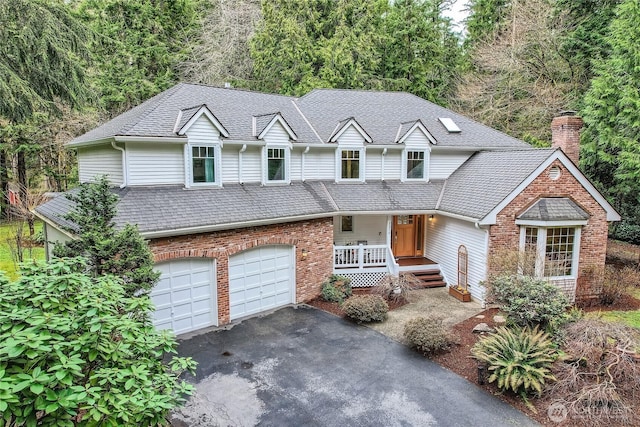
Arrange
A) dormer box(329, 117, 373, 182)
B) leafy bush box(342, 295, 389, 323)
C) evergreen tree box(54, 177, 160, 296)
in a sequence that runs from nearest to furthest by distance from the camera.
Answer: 1. evergreen tree box(54, 177, 160, 296)
2. leafy bush box(342, 295, 389, 323)
3. dormer box(329, 117, 373, 182)

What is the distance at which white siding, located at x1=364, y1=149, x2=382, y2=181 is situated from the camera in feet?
56.2

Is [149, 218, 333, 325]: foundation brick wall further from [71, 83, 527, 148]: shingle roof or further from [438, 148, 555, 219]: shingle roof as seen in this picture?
[438, 148, 555, 219]: shingle roof

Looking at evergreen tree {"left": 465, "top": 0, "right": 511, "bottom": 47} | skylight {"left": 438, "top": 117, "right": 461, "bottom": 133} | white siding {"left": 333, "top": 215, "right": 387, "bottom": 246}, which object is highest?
evergreen tree {"left": 465, "top": 0, "right": 511, "bottom": 47}

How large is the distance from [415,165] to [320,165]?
4272mm

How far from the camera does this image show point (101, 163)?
45.2ft

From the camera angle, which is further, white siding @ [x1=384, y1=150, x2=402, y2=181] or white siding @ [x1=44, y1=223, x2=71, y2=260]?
white siding @ [x1=384, y1=150, x2=402, y2=181]

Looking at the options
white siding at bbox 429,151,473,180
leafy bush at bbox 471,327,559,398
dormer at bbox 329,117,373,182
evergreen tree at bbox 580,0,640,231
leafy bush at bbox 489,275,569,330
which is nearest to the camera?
leafy bush at bbox 471,327,559,398

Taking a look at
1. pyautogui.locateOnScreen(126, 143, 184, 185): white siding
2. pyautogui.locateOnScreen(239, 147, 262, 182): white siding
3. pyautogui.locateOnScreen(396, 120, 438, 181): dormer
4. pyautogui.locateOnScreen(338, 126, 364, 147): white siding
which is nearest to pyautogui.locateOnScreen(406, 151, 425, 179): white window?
pyautogui.locateOnScreen(396, 120, 438, 181): dormer

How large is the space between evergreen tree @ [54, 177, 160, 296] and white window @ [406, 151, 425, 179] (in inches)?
464

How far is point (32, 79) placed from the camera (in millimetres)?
11711

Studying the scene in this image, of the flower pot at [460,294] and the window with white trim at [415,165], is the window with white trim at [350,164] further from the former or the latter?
the flower pot at [460,294]

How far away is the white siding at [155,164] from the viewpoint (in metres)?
12.0

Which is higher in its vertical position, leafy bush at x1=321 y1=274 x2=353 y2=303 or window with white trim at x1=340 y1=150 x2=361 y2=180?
window with white trim at x1=340 y1=150 x2=361 y2=180

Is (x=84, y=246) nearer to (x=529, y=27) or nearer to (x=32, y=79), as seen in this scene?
Result: (x=32, y=79)
